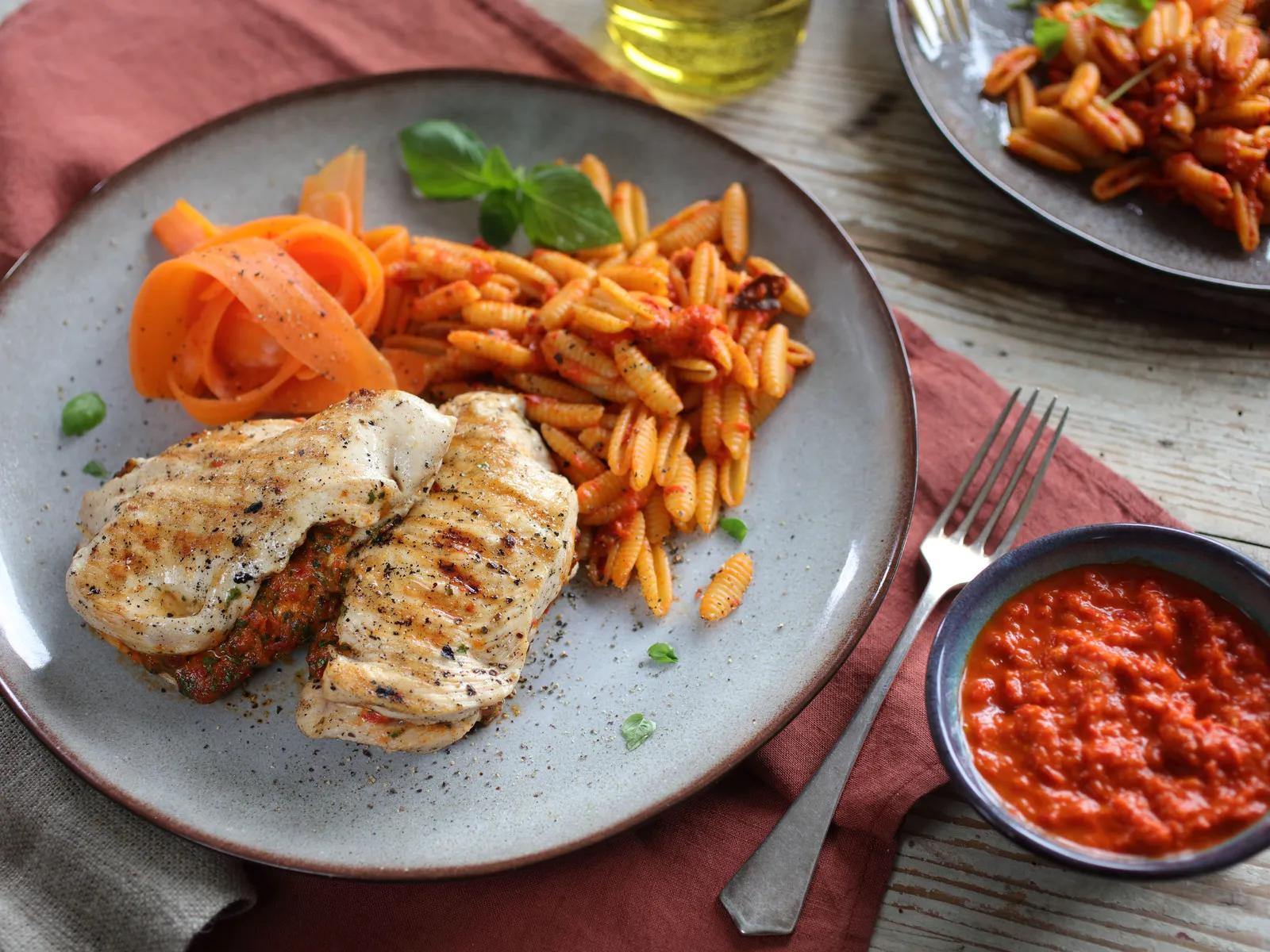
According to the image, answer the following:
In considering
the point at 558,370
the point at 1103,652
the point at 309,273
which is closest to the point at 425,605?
the point at 558,370

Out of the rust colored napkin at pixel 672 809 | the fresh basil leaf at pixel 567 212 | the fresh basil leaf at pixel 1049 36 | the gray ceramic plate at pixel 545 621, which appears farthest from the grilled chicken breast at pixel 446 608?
the fresh basil leaf at pixel 1049 36

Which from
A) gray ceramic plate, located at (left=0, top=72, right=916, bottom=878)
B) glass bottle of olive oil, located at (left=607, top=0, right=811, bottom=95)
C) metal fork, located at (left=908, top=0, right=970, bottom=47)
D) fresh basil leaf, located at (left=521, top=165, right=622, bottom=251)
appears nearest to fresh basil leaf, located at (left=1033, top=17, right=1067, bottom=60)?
metal fork, located at (left=908, top=0, right=970, bottom=47)

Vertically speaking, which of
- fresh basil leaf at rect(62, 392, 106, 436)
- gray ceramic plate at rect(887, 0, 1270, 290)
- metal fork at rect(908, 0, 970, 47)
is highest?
fresh basil leaf at rect(62, 392, 106, 436)

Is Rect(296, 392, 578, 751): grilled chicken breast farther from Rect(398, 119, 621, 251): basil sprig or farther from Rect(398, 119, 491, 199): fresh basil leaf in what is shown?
Rect(398, 119, 491, 199): fresh basil leaf

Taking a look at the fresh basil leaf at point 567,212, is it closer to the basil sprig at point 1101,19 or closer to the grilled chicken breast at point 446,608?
the grilled chicken breast at point 446,608

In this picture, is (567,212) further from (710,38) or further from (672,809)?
(672,809)
